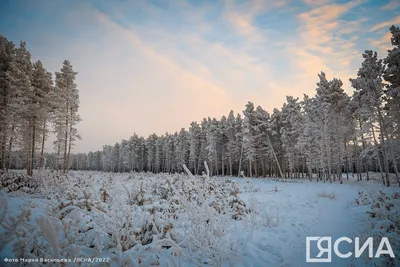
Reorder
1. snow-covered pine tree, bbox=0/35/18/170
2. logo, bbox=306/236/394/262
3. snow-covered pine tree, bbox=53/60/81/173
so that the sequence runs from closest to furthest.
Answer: logo, bbox=306/236/394/262, snow-covered pine tree, bbox=0/35/18/170, snow-covered pine tree, bbox=53/60/81/173

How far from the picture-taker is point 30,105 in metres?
20.0

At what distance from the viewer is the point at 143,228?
4418 millimetres

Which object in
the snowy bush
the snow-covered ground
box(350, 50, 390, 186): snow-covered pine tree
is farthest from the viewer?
box(350, 50, 390, 186): snow-covered pine tree

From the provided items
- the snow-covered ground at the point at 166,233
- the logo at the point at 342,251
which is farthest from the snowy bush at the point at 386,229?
the logo at the point at 342,251

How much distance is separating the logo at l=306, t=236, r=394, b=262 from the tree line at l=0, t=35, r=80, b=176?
51.8ft

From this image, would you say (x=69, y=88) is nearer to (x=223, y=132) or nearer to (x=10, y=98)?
(x=10, y=98)

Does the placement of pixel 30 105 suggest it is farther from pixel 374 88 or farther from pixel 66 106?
pixel 374 88

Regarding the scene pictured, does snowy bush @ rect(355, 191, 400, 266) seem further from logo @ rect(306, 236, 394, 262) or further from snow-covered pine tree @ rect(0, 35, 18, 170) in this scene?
snow-covered pine tree @ rect(0, 35, 18, 170)

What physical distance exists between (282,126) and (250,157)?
901 cm

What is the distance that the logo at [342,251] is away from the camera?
4.05 m

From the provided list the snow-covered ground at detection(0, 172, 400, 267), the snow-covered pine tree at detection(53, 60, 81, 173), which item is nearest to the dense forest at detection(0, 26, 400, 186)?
the snow-covered pine tree at detection(53, 60, 81, 173)

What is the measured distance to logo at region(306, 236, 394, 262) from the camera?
4.05 meters

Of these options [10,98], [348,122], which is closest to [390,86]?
[348,122]

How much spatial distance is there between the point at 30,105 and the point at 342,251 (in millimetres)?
27009
